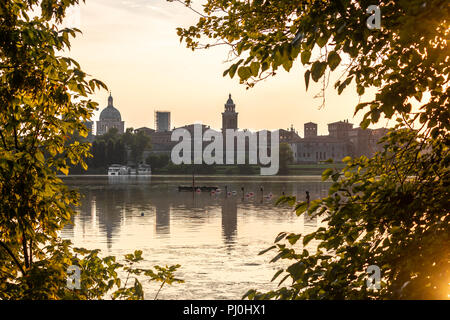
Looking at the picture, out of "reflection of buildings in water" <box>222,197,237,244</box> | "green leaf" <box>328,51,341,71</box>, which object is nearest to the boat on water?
"reflection of buildings in water" <box>222,197,237,244</box>

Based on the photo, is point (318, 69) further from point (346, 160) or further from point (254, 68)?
point (346, 160)

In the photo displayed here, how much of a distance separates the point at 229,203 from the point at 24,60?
55.6 metres

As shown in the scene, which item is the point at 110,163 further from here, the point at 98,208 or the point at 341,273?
the point at 341,273

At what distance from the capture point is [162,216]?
45.2m

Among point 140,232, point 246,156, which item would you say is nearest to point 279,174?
point 246,156

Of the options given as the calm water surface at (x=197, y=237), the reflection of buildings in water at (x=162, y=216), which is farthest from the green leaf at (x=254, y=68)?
the reflection of buildings in water at (x=162, y=216)

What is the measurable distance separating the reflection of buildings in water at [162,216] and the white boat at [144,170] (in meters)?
116

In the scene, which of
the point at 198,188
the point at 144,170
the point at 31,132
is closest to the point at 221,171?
the point at 144,170

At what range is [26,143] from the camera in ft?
20.4

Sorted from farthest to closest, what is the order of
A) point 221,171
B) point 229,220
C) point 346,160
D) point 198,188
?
point 221,171
point 198,188
point 229,220
point 346,160

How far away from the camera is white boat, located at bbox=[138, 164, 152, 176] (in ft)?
585

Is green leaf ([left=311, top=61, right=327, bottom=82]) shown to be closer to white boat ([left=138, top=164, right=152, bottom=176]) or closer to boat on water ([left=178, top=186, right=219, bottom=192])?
boat on water ([left=178, top=186, right=219, bottom=192])

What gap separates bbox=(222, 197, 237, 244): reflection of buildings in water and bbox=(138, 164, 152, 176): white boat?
116215mm

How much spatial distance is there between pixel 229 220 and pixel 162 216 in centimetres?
585
